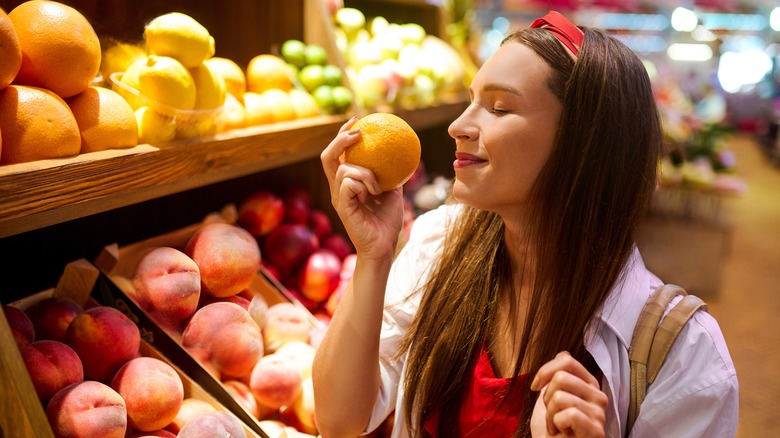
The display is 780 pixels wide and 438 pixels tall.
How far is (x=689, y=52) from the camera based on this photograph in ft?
82.7

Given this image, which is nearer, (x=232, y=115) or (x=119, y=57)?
(x=119, y=57)

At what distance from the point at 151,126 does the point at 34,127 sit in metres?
0.26

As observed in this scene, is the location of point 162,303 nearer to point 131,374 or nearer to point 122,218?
point 131,374

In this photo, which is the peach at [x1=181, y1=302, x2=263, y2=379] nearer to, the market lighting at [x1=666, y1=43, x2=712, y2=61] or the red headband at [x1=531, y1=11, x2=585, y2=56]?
the red headband at [x1=531, y1=11, x2=585, y2=56]

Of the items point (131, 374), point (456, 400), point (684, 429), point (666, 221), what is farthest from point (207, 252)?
point (666, 221)

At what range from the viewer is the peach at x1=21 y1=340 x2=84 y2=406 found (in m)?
1.08

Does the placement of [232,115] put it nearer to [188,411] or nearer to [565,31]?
[188,411]

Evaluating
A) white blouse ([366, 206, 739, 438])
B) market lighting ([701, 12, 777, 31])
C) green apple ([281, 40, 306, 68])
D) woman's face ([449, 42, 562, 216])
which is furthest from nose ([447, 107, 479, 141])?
market lighting ([701, 12, 777, 31])

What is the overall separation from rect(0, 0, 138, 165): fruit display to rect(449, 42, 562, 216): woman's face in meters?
0.68

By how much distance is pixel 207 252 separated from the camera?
1328 mm

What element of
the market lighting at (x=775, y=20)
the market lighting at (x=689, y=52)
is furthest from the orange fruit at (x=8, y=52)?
the market lighting at (x=689, y=52)

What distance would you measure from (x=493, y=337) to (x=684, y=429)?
1.43 feet

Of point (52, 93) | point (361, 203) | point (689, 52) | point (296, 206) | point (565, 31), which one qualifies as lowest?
point (689, 52)

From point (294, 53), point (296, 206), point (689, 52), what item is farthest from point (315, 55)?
point (689, 52)
